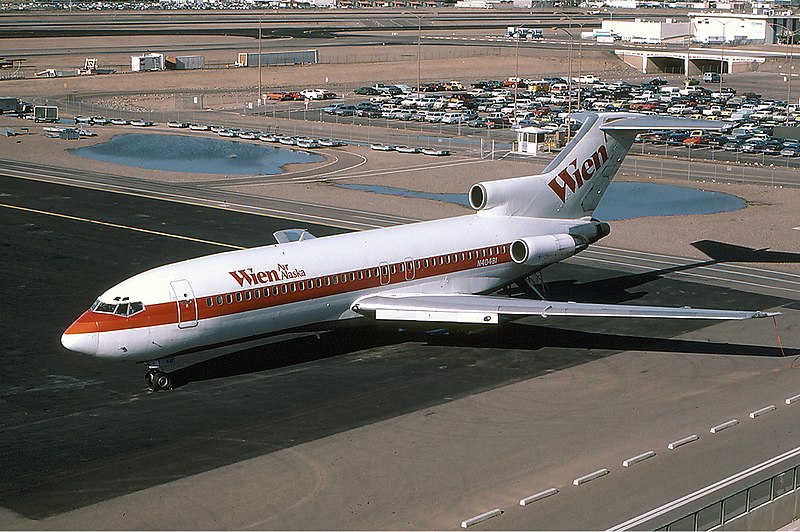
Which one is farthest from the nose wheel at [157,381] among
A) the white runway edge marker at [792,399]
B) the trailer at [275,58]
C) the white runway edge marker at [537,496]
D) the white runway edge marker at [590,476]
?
the trailer at [275,58]

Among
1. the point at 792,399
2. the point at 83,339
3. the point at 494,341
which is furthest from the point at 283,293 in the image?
the point at 792,399

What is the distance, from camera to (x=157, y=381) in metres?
37.3

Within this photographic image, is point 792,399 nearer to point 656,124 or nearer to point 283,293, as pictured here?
point 656,124

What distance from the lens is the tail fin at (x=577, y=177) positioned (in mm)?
46438

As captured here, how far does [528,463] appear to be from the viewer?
31219 millimetres

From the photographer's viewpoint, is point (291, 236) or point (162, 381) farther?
point (291, 236)

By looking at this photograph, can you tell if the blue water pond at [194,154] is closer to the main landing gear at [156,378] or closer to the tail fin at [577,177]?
the tail fin at [577,177]

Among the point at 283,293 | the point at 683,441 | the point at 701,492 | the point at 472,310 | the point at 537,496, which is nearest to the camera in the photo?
the point at 537,496

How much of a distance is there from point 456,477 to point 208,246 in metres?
34.9

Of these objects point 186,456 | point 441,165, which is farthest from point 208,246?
point 441,165

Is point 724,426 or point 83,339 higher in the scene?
point 83,339

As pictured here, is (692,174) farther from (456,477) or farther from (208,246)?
(456,477)

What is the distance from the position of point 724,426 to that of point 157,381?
62.1 feet

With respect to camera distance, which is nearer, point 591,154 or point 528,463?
point 528,463
